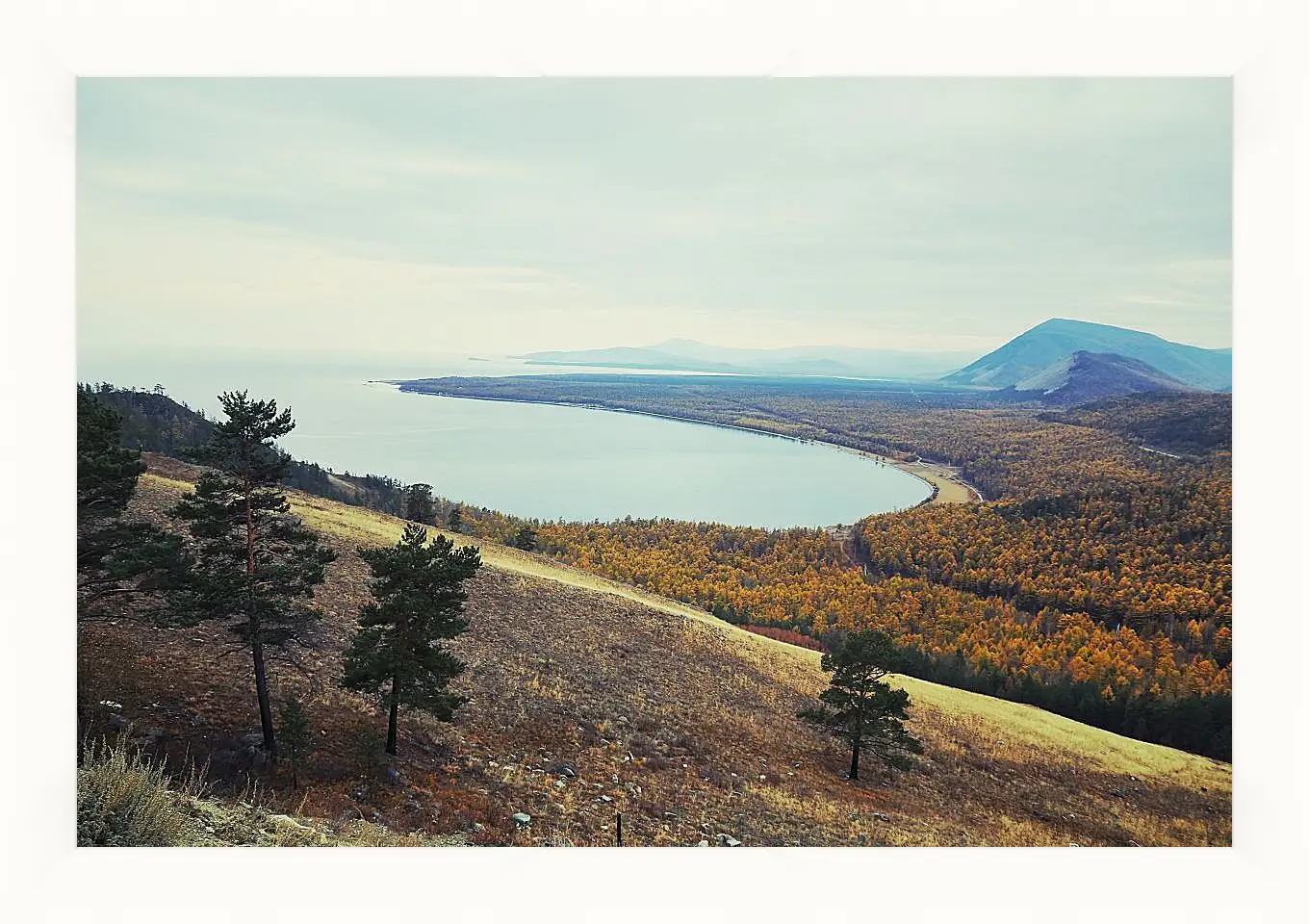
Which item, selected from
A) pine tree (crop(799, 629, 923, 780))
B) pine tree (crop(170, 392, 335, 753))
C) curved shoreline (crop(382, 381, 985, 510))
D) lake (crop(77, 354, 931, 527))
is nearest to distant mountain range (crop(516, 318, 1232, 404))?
lake (crop(77, 354, 931, 527))

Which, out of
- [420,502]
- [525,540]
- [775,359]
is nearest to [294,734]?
[775,359]

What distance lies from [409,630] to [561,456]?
7032mm

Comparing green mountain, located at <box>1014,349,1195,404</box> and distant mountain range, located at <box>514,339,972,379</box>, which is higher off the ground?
distant mountain range, located at <box>514,339,972,379</box>

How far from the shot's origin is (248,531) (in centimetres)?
388

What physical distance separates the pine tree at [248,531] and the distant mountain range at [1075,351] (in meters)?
7.95

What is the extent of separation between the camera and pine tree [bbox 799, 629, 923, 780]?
5.14 meters

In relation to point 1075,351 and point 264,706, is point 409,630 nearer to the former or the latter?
point 264,706

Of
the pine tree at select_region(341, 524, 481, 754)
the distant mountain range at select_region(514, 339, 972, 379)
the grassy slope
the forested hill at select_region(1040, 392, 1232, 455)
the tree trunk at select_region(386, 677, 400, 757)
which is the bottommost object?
the grassy slope

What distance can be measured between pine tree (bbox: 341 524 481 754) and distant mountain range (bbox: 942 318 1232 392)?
7135 millimetres

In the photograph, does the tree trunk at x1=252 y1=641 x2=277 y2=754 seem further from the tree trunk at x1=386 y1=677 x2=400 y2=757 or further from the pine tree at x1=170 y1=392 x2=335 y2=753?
the tree trunk at x1=386 y1=677 x2=400 y2=757

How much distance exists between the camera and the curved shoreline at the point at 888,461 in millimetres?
10523
